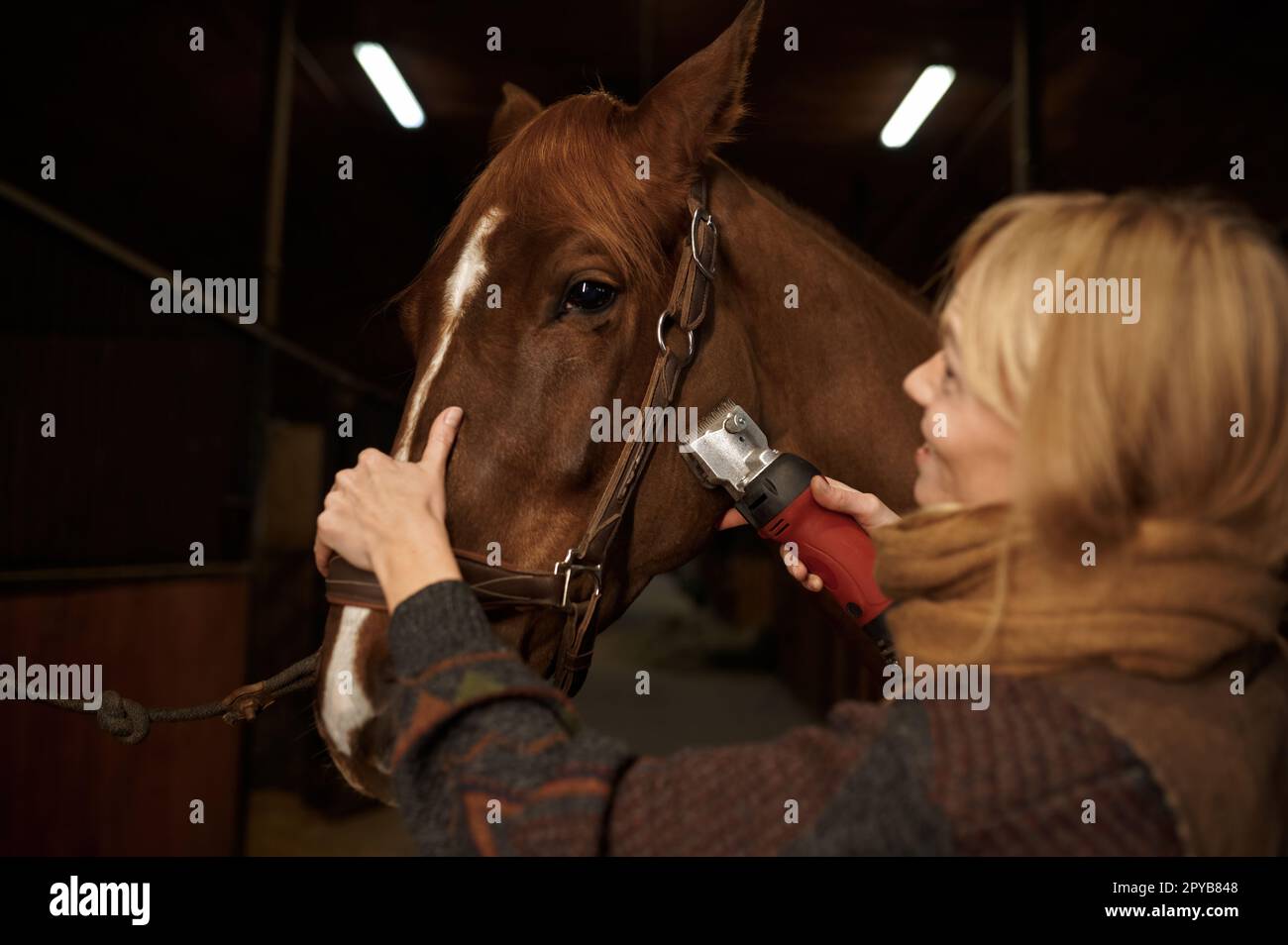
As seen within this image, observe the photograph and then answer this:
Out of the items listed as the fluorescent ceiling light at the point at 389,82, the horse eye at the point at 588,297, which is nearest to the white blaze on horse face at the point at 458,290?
the horse eye at the point at 588,297

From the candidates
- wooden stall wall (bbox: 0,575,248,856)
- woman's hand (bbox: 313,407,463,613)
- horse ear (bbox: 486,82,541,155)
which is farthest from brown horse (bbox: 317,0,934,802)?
wooden stall wall (bbox: 0,575,248,856)

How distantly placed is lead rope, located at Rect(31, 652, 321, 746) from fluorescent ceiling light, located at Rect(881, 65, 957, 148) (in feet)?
12.6

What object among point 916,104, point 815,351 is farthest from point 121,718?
point 916,104

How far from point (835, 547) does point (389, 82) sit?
357 centimetres

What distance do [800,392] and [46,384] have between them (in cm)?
186

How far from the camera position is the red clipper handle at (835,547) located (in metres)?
1.25

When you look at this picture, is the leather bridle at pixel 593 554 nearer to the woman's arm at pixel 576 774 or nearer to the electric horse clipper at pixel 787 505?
the electric horse clipper at pixel 787 505

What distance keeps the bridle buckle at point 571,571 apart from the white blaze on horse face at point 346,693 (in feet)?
0.85

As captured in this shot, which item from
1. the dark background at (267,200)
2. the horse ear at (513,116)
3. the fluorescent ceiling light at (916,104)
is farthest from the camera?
the fluorescent ceiling light at (916,104)

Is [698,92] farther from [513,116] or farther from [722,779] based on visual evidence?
[722,779]

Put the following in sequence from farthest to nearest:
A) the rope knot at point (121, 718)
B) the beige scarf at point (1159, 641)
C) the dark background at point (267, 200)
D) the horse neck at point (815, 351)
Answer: the dark background at point (267, 200) < the horse neck at point (815, 351) < the rope knot at point (121, 718) < the beige scarf at point (1159, 641)

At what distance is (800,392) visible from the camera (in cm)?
143

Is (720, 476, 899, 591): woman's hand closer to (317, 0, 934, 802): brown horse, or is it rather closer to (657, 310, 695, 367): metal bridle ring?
(317, 0, 934, 802): brown horse
